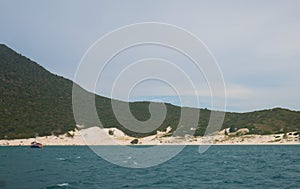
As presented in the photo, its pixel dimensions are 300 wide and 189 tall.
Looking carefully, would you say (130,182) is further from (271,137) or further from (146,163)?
(271,137)

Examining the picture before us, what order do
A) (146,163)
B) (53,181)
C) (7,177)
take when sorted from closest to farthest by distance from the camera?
(53,181) < (7,177) < (146,163)

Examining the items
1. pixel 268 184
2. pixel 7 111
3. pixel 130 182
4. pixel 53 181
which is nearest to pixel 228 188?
pixel 268 184

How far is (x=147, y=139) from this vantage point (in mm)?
195500

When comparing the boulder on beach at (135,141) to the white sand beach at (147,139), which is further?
the boulder on beach at (135,141)

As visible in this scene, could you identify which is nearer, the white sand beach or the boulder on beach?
the white sand beach

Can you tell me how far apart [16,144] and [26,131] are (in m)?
7.45

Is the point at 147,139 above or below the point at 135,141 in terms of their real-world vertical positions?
above

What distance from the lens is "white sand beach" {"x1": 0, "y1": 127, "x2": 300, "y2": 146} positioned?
180 metres

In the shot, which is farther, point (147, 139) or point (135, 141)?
point (147, 139)

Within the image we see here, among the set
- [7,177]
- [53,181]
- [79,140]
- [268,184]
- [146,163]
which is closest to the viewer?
[268,184]

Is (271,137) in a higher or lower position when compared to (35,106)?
lower

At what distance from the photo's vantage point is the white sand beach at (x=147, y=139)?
18038 centimetres

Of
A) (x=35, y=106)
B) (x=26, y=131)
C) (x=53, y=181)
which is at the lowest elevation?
(x=53, y=181)

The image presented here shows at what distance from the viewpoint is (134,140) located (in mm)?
187500
